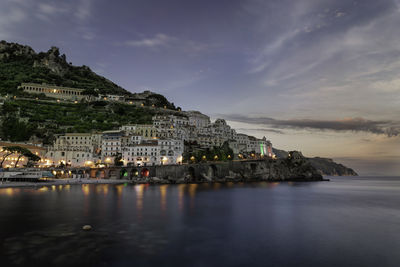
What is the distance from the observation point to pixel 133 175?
6862cm

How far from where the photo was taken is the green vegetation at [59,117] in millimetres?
73312

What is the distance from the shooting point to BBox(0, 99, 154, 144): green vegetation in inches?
2886

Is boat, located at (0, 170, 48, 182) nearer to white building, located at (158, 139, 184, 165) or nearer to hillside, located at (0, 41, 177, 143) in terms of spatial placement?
hillside, located at (0, 41, 177, 143)

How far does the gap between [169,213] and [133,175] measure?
1872 inches

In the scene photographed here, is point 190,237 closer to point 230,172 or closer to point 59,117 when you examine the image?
point 230,172

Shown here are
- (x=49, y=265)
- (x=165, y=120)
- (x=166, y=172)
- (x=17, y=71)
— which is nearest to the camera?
(x=49, y=265)

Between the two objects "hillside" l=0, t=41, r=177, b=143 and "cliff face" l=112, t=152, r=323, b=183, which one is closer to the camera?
"cliff face" l=112, t=152, r=323, b=183

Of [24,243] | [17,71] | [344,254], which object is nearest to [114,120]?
[17,71]

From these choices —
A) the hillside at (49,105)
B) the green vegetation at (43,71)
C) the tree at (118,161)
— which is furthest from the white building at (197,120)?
the green vegetation at (43,71)

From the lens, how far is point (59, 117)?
8812 cm

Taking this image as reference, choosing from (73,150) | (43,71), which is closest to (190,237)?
(73,150)

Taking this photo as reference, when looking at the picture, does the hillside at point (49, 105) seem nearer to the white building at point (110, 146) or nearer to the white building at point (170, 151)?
the white building at point (110, 146)

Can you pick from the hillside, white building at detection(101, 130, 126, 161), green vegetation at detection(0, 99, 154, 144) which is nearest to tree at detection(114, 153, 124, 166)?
white building at detection(101, 130, 126, 161)

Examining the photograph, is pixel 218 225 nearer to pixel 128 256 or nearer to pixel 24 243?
pixel 128 256
